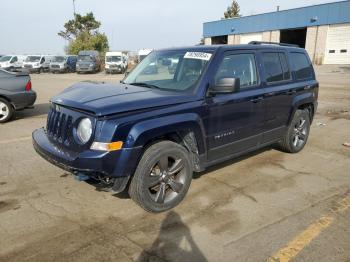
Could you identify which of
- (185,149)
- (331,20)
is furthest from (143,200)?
(331,20)

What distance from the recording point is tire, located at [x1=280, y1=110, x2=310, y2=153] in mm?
5926

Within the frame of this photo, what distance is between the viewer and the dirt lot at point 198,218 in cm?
314

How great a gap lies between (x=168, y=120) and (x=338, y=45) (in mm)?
36501

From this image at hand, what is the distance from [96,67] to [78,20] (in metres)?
30.5

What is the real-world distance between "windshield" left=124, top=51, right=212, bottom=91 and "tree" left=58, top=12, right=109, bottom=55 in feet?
169

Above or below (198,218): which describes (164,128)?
above

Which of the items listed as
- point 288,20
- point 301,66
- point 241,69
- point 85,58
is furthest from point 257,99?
point 288,20

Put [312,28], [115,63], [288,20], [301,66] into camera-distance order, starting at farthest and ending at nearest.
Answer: [288,20] → [312,28] → [115,63] → [301,66]

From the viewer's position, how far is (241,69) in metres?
4.67

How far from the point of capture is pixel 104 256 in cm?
305

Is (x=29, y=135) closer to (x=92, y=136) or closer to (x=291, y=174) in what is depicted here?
(x=92, y=136)

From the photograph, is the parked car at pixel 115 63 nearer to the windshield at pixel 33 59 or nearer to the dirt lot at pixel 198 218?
the windshield at pixel 33 59

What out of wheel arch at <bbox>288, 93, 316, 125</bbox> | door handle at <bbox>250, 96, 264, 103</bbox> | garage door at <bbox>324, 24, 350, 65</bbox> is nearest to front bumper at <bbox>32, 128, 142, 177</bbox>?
door handle at <bbox>250, 96, 264, 103</bbox>

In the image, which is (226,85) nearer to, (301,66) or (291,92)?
(291,92)
